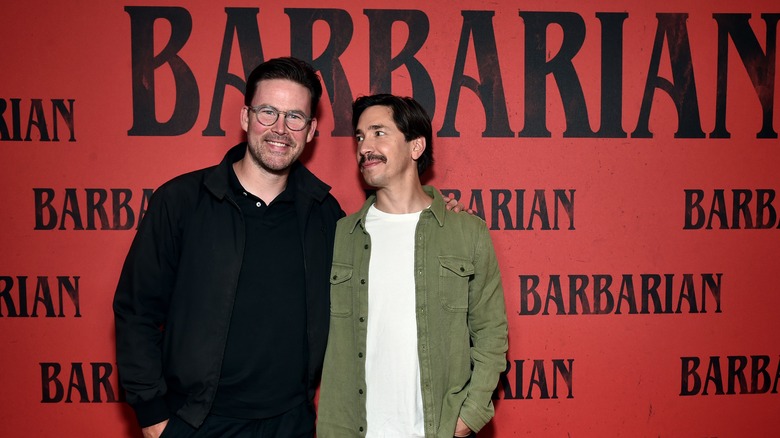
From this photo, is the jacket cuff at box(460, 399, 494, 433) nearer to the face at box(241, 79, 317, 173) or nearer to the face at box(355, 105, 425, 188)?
the face at box(355, 105, 425, 188)

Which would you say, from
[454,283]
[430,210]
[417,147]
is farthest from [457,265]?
[417,147]

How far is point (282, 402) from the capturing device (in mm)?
1853

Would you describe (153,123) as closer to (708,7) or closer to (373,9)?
(373,9)

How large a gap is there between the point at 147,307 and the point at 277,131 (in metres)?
0.74

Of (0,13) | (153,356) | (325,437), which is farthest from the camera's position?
(0,13)

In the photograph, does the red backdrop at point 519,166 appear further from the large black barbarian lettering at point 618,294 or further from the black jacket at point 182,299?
the black jacket at point 182,299

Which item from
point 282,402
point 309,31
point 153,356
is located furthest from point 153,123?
point 282,402

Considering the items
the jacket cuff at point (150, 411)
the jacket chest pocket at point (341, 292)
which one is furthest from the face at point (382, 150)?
the jacket cuff at point (150, 411)

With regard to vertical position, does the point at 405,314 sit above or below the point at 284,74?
below

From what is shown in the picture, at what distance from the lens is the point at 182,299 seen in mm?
1824

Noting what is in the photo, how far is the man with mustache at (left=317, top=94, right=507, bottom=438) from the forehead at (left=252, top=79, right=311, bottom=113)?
26 centimetres

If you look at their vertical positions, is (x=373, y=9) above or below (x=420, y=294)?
above

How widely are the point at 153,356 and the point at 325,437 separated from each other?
2.13 ft

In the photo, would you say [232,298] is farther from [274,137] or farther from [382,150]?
[382,150]
